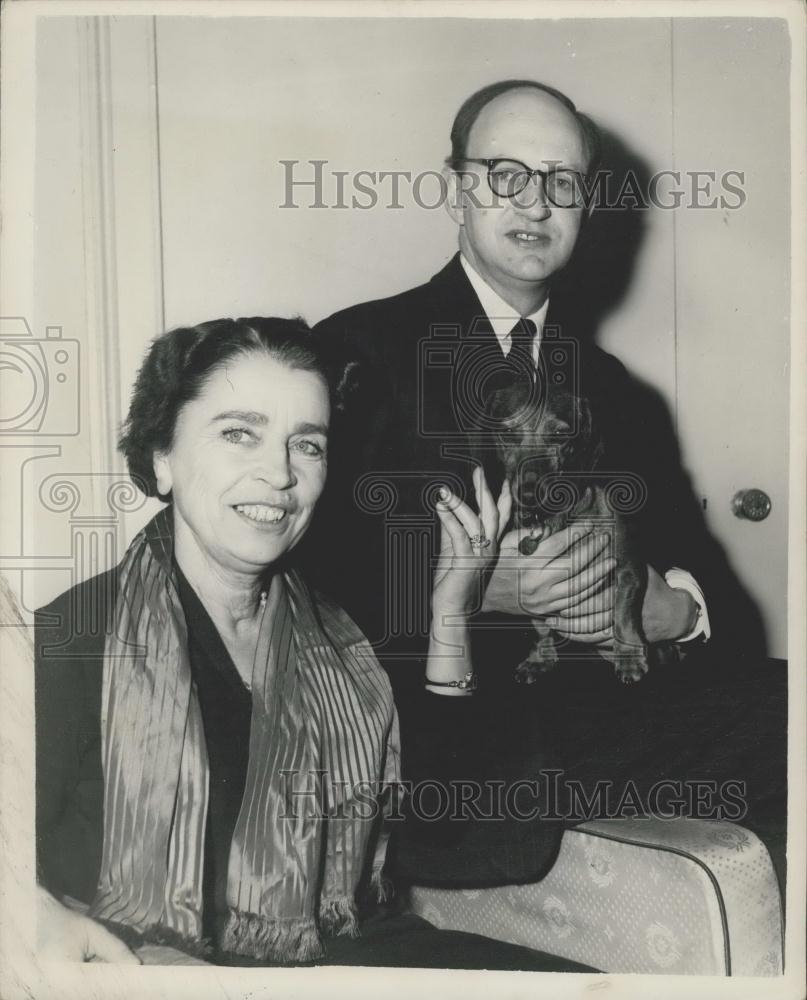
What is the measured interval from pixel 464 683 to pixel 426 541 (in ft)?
0.82

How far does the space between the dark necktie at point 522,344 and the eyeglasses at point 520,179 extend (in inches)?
8.2

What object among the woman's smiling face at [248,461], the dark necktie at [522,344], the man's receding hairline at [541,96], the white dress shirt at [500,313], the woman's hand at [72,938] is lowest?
the woman's hand at [72,938]

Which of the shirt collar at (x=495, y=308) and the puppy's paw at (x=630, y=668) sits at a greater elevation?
the shirt collar at (x=495, y=308)

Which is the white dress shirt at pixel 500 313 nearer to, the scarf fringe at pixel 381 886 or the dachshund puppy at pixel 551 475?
the dachshund puppy at pixel 551 475

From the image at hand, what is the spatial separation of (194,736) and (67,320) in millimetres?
734


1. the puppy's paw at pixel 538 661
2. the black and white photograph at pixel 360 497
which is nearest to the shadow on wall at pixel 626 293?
the black and white photograph at pixel 360 497

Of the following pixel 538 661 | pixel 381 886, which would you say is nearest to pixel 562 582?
pixel 538 661

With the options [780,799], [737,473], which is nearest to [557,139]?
[737,473]

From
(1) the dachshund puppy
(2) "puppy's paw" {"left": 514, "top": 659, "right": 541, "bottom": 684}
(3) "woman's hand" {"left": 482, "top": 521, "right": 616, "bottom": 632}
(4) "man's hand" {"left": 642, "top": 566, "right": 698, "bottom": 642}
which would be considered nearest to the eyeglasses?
(1) the dachshund puppy

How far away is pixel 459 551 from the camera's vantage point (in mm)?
1622

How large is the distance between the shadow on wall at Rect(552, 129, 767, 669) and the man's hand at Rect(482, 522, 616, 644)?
0.64ft

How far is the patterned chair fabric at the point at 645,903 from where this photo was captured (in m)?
1.49

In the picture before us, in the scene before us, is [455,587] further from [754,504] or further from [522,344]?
[754,504]

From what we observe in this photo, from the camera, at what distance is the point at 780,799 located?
1.67m
